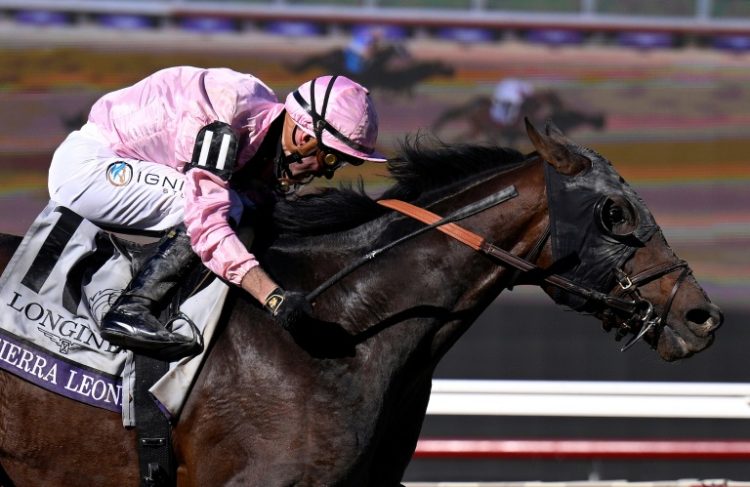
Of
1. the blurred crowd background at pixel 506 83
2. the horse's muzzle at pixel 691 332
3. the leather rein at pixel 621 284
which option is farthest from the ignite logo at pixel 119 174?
the blurred crowd background at pixel 506 83

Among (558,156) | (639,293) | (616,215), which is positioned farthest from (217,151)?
(639,293)

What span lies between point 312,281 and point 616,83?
4603 millimetres

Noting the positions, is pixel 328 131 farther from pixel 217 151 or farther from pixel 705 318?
pixel 705 318

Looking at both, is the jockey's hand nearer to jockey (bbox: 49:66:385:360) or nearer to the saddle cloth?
jockey (bbox: 49:66:385:360)

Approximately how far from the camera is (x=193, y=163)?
9.20 feet

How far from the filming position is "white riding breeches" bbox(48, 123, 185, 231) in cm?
295

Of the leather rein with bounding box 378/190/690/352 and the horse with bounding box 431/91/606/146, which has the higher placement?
the leather rein with bounding box 378/190/690/352

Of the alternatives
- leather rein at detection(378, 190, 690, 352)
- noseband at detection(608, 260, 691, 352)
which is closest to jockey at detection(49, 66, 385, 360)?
leather rein at detection(378, 190, 690, 352)

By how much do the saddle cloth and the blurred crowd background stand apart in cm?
371

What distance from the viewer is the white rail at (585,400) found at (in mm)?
4973

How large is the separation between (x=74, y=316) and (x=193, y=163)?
1.84ft

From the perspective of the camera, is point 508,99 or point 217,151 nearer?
point 217,151

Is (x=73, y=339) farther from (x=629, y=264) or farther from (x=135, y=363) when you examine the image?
(x=629, y=264)

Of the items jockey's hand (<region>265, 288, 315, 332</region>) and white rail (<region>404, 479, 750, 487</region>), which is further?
white rail (<region>404, 479, 750, 487</region>)
